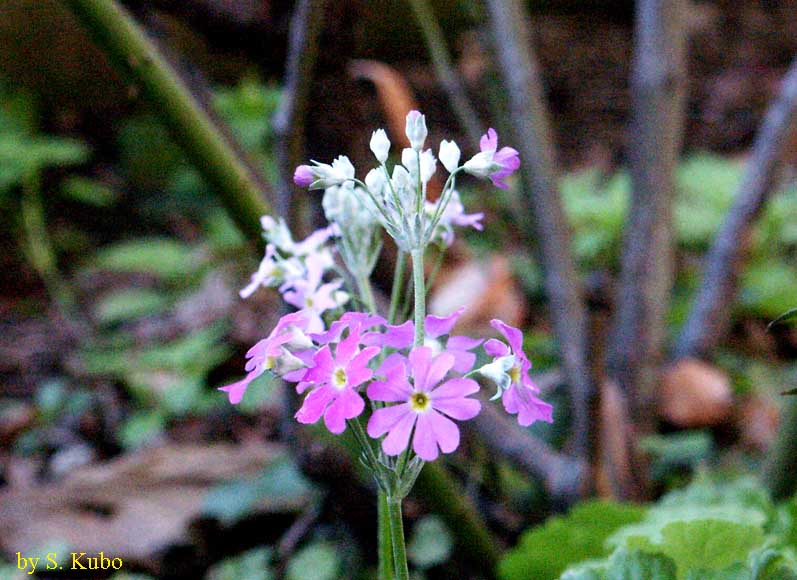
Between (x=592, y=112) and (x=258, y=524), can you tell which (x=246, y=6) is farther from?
(x=592, y=112)

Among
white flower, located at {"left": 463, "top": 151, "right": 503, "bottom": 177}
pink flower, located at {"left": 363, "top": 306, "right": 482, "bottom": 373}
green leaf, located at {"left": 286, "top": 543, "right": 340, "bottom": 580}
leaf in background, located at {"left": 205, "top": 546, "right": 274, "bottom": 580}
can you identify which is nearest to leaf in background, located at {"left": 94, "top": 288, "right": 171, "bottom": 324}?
leaf in background, located at {"left": 205, "top": 546, "right": 274, "bottom": 580}

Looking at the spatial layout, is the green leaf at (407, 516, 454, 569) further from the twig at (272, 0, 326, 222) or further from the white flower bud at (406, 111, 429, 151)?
the white flower bud at (406, 111, 429, 151)

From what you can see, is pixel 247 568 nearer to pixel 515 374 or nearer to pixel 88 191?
pixel 515 374

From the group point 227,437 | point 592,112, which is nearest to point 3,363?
point 227,437

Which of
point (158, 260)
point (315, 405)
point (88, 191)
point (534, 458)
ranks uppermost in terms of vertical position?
point (88, 191)

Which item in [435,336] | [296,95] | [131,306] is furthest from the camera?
[131,306]

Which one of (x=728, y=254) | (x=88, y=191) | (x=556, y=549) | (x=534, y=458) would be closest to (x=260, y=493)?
(x=534, y=458)

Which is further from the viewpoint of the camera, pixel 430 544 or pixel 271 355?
pixel 430 544
